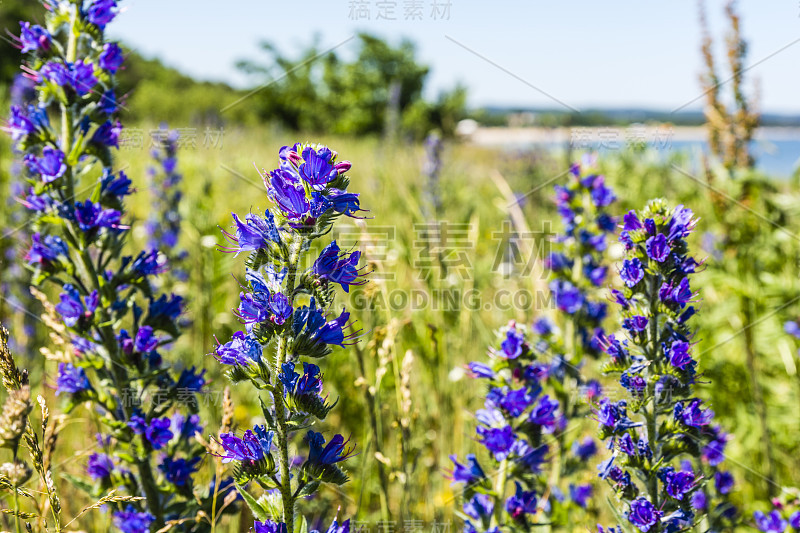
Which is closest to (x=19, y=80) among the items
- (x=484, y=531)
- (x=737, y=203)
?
(x=484, y=531)

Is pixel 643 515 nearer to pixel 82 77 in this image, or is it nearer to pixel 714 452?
pixel 714 452

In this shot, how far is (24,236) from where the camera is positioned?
412 cm

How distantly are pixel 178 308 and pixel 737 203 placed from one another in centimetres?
345

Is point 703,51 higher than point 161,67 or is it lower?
lower

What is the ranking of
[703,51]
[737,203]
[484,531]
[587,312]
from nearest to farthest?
[484,531] → [587,312] → [737,203] → [703,51]

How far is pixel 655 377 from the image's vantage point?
5.01 feet

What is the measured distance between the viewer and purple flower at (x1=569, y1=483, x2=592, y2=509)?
2.64 meters

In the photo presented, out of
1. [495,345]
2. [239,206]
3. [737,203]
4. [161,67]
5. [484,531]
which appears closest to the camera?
[484,531]

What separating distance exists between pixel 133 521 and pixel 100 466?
0.29 meters

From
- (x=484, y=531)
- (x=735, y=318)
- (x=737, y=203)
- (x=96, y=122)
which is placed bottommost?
(x=484, y=531)

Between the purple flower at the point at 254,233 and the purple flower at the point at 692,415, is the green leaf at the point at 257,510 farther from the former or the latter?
the purple flower at the point at 692,415

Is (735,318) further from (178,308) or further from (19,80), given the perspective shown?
(19,80)

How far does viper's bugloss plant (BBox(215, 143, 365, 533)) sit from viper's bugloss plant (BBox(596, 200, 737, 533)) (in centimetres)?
→ 80

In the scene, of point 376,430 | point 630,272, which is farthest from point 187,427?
point 630,272
